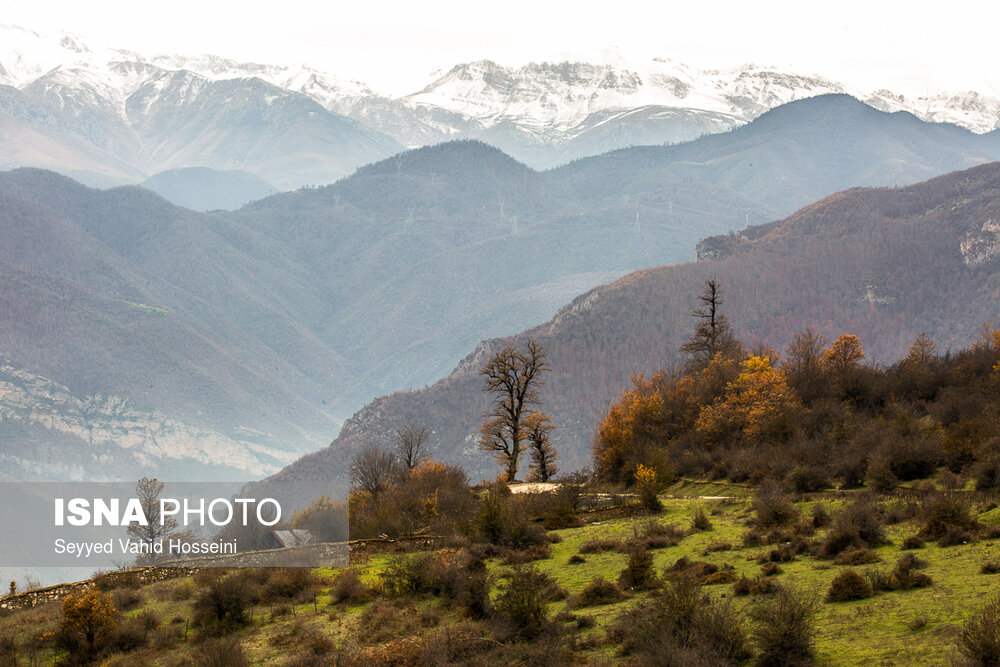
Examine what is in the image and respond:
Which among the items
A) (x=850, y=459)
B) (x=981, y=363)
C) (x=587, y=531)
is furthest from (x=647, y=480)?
(x=981, y=363)

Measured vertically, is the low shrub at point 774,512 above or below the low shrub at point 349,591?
above

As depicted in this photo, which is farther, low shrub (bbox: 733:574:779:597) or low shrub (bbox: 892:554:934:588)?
low shrub (bbox: 733:574:779:597)

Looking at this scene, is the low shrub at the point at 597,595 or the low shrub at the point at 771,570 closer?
the low shrub at the point at 771,570

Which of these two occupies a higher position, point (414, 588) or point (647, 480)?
point (647, 480)

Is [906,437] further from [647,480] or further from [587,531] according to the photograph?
[587,531]

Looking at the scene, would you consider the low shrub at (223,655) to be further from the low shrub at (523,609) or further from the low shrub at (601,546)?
the low shrub at (601,546)

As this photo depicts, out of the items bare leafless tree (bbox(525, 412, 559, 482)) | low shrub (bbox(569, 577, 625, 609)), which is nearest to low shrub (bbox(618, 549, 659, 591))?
low shrub (bbox(569, 577, 625, 609))

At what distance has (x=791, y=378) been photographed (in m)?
49.7

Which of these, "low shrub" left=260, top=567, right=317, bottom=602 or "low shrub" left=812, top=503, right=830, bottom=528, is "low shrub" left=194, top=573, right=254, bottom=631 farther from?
"low shrub" left=812, top=503, right=830, bottom=528

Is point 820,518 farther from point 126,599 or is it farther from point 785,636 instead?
point 126,599

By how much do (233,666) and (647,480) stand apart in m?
16.8

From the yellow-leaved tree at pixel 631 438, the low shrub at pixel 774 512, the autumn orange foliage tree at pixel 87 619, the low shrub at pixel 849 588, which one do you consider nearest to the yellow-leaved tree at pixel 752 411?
the yellow-leaved tree at pixel 631 438

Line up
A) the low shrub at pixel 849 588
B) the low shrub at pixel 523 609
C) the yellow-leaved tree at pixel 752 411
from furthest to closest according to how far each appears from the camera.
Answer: the yellow-leaved tree at pixel 752 411
the low shrub at pixel 523 609
the low shrub at pixel 849 588

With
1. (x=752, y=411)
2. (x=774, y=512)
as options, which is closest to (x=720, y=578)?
(x=774, y=512)
